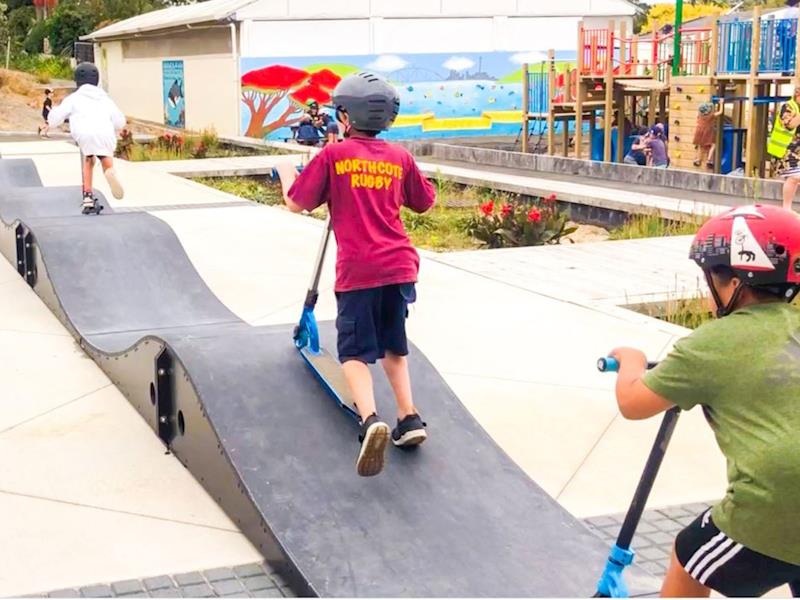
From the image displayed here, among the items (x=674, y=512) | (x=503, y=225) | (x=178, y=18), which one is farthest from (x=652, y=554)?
(x=178, y=18)

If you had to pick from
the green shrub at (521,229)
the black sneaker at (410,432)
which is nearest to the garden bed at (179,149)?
the green shrub at (521,229)

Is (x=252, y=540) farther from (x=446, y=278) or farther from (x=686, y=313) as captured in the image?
(x=446, y=278)

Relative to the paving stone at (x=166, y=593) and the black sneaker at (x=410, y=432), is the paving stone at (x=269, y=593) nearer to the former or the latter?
the paving stone at (x=166, y=593)

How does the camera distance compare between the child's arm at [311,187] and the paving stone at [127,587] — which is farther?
the child's arm at [311,187]

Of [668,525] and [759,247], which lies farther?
[668,525]

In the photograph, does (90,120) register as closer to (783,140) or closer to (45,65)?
(783,140)

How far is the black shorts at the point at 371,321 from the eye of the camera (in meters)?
4.75

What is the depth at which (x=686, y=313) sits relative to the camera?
8695 mm

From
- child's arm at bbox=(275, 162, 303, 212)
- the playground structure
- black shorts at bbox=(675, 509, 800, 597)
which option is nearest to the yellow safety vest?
the playground structure

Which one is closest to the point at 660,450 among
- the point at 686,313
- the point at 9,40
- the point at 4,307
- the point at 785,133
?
the point at 686,313

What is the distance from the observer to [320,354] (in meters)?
5.58

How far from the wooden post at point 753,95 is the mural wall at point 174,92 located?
69.1ft

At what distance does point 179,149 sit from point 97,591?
2127 centimetres

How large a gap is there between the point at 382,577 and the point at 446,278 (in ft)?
20.9
